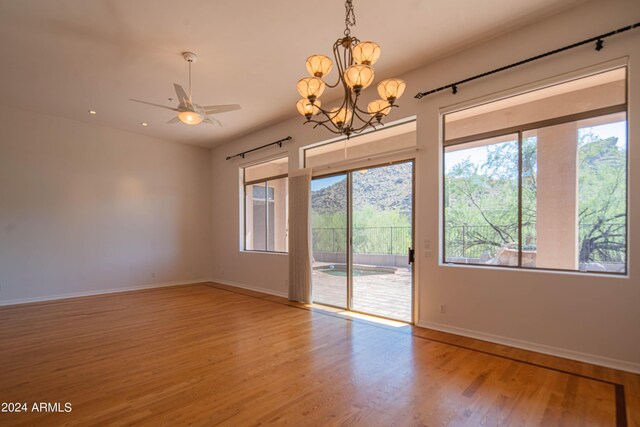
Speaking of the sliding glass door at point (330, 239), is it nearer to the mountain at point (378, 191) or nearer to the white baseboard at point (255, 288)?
the mountain at point (378, 191)

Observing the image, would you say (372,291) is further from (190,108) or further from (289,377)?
(190,108)

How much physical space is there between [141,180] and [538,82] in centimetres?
759

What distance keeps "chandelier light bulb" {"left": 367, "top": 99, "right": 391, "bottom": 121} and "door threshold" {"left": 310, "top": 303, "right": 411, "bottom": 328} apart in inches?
112

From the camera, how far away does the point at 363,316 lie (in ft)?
15.6

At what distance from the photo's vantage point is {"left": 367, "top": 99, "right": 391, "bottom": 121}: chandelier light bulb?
2793 millimetres

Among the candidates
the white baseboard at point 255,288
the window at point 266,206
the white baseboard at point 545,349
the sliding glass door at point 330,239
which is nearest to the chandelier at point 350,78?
the sliding glass door at point 330,239

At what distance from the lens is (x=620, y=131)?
120 inches

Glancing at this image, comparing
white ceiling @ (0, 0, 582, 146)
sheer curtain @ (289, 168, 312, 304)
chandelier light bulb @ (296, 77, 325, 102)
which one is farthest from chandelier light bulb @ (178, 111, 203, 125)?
sheer curtain @ (289, 168, 312, 304)

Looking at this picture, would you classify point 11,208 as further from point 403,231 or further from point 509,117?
point 509,117

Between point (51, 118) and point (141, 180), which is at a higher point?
point (51, 118)

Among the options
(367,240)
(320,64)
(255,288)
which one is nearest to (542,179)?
(367,240)

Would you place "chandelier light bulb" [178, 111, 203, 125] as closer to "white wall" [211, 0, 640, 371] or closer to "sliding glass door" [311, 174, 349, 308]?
"white wall" [211, 0, 640, 371]

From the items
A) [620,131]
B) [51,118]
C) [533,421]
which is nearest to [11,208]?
[51,118]

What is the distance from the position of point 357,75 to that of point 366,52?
0.85ft
